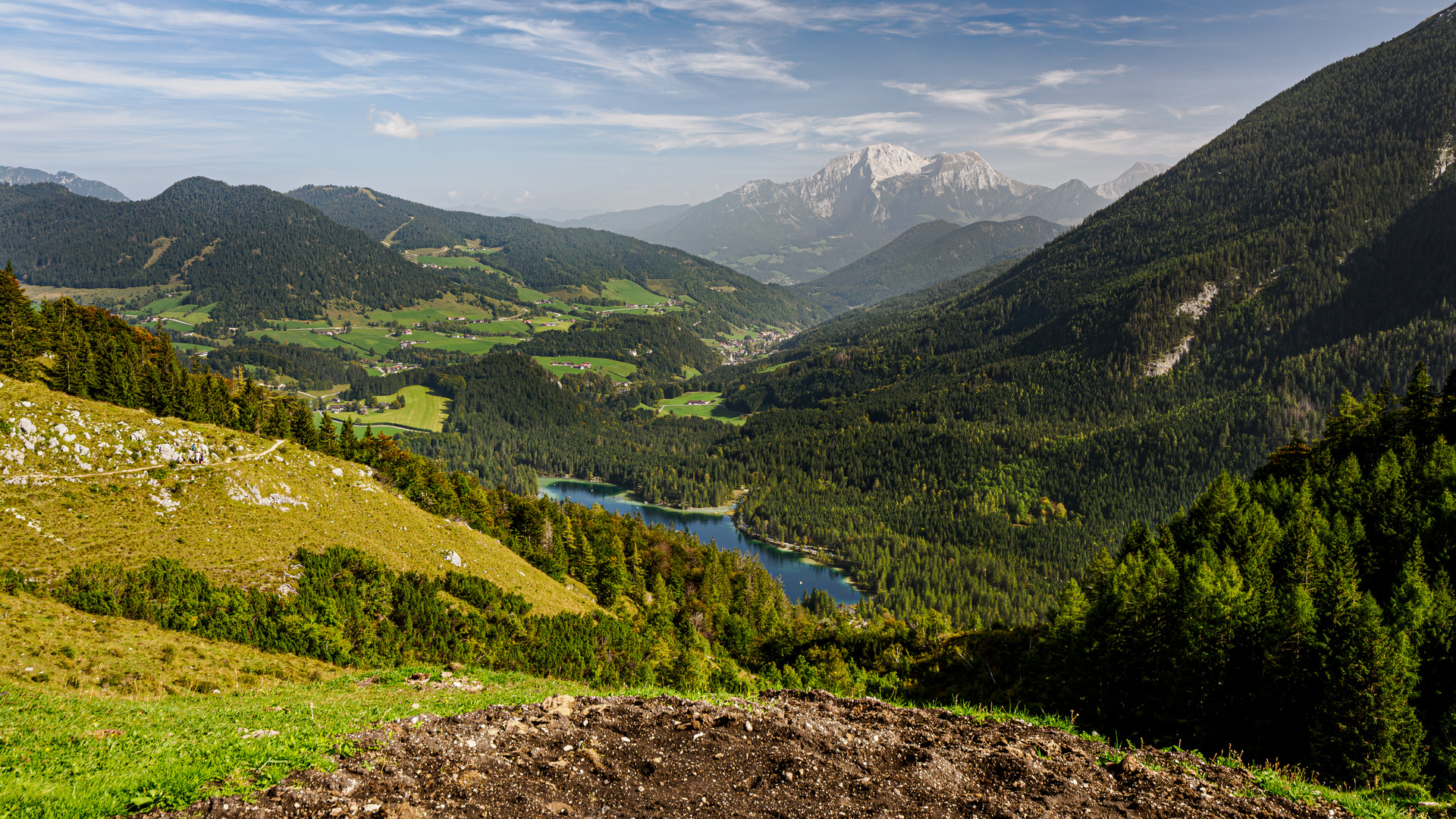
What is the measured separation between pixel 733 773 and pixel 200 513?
2032 inches

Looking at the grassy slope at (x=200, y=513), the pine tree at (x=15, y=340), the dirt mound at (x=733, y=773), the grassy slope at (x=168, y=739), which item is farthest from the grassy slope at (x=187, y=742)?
the pine tree at (x=15, y=340)

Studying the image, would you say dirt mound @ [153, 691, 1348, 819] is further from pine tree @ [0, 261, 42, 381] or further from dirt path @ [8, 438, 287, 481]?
pine tree @ [0, 261, 42, 381]

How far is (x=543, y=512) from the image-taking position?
86.9 m

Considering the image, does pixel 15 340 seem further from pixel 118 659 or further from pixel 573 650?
pixel 573 650

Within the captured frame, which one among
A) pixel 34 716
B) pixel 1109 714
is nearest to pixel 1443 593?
pixel 1109 714

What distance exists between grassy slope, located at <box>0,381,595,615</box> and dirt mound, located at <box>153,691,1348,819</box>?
38.4 meters

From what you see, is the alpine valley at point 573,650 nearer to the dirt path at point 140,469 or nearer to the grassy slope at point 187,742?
the grassy slope at point 187,742

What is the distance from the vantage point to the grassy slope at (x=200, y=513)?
40.8 metres

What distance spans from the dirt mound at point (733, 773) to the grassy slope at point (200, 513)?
126 feet

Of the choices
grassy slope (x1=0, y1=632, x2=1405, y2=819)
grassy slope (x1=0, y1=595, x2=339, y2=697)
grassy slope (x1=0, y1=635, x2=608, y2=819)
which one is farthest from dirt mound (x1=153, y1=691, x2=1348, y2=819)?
grassy slope (x1=0, y1=595, x2=339, y2=697)

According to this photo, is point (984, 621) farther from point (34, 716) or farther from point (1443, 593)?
point (34, 716)

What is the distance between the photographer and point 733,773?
47.4 ft

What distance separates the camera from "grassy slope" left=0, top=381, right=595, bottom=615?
1604 inches

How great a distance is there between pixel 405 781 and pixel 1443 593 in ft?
152
